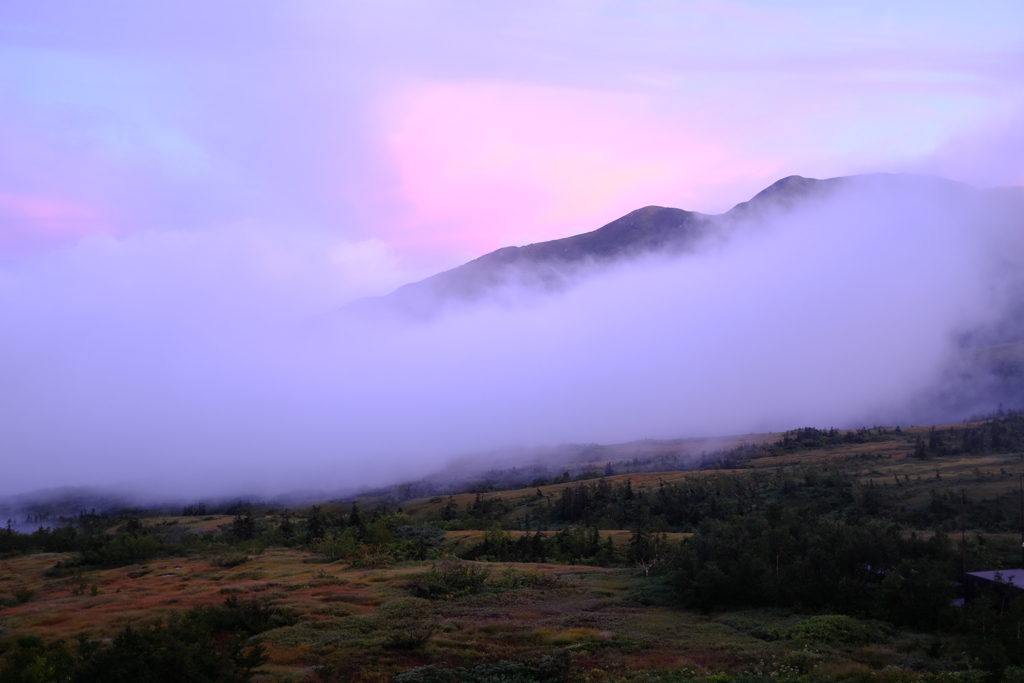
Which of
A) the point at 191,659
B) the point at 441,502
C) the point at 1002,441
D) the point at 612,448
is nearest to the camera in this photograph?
the point at 191,659

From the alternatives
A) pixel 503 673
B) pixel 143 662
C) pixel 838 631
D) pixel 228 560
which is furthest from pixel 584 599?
pixel 228 560

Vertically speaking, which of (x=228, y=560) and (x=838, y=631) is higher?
(x=228, y=560)

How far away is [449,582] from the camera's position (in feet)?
83.0

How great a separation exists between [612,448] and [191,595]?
287 ft

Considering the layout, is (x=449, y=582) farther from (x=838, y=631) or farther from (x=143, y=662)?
(x=143, y=662)

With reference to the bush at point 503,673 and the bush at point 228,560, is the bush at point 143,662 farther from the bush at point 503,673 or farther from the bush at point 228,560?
the bush at point 228,560

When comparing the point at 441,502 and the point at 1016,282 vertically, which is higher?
the point at 1016,282

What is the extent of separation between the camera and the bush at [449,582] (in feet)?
80.7

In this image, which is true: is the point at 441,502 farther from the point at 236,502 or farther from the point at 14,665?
the point at 14,665

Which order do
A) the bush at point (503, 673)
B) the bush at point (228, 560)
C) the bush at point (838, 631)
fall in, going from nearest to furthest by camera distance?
1. the bush at point (503, 673)
2. the bush at point (838, 631)
3. the bush at point (228, 560)

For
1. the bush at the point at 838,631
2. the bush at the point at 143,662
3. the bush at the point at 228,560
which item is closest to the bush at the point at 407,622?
the bush at the point at 143,662

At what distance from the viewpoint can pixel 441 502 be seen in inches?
Answer: 2613

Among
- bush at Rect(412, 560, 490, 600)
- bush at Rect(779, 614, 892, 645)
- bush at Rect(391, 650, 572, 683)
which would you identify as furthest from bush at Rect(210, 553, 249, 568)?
bush at Rect(779, 614, 892, 645)

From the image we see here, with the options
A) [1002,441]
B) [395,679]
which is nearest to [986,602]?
[395,679]
